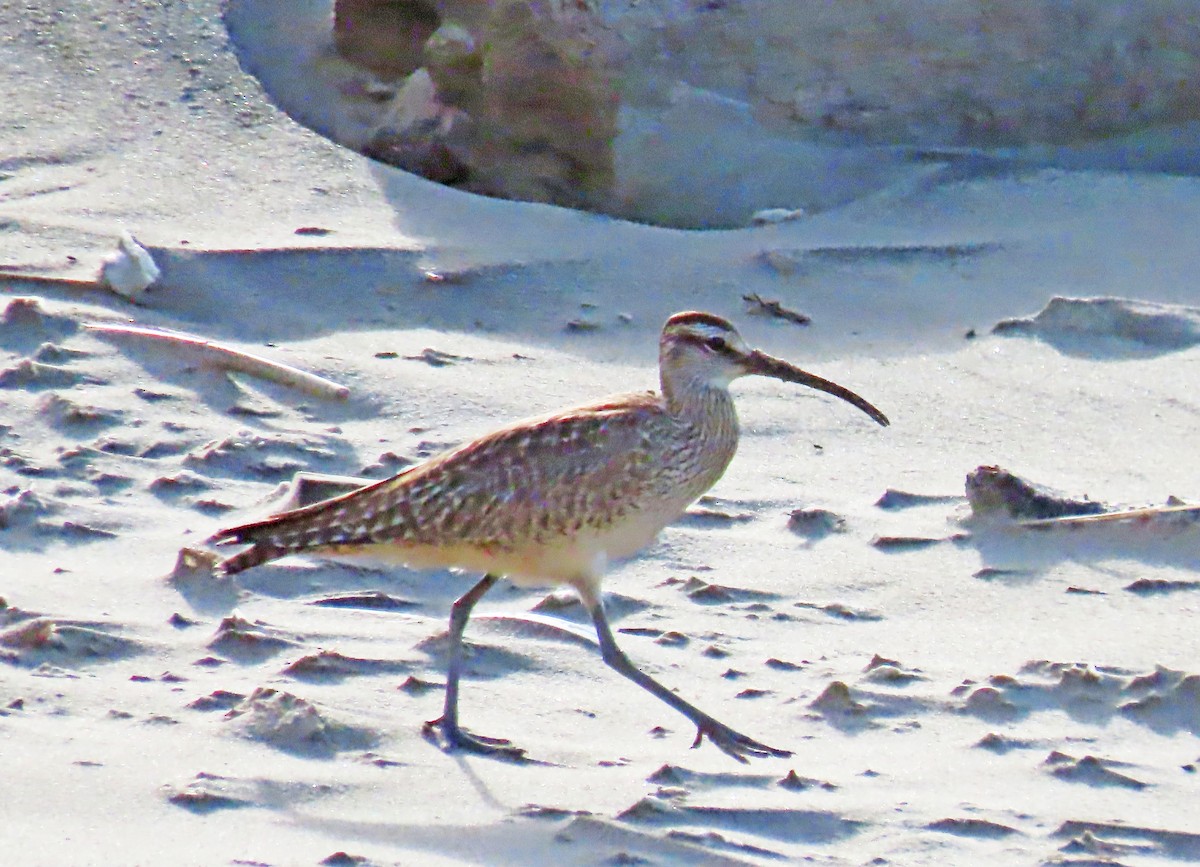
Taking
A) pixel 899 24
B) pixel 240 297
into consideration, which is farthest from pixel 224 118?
pixel 899 24

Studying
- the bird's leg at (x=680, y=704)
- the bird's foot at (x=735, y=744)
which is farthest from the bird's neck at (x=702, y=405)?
the bird's foot at (x=735, y=744)

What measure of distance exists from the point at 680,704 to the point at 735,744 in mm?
230

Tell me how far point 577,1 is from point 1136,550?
12.6 ft


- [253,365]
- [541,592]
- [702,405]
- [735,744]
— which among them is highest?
[702,405]

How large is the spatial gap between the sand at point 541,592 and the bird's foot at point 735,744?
2.1 inches

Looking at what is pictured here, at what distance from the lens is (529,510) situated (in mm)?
5445

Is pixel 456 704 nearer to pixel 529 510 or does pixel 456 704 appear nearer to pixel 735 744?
pixel 529 510

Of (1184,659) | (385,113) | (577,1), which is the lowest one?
(1184,659)

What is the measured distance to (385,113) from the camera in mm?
9258

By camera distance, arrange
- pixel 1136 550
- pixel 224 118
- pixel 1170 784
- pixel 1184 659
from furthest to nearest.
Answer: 1. pixel 224 118
2. pixel 1136 550
3. pixel 1184 659
4. pixel 1170 784

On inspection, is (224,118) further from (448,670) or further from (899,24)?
(448,670)

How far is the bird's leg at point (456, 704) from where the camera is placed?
16.0ft

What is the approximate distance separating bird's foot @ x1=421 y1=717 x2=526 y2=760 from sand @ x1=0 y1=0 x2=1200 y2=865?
8cm

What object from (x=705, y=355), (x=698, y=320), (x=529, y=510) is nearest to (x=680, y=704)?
(x=529, y=510)
